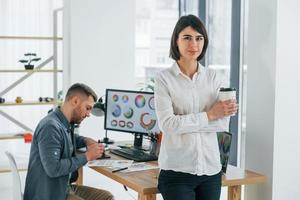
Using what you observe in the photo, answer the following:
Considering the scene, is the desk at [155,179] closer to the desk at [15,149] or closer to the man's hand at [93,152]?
the man's hand at [93,152]

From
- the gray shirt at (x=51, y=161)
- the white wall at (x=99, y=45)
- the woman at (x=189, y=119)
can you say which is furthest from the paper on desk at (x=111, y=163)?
the white wall at (x=99, y=45)

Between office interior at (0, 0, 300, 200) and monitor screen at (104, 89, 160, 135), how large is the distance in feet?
2.18

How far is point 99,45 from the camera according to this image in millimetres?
4906

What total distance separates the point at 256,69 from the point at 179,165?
1.01 m

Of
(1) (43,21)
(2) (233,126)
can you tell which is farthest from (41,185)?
(1) (43,21)

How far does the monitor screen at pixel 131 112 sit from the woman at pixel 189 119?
99cm

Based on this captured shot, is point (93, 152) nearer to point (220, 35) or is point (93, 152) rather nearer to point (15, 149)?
point (220, 35)

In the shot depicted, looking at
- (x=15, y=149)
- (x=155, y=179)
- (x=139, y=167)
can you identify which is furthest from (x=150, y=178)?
(x=15, y=149)

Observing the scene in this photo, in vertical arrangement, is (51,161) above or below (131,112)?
below

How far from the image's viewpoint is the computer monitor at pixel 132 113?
11.6 ft

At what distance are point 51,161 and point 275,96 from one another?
51.7 inches

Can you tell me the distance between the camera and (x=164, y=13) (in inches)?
278

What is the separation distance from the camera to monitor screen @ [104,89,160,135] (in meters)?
3.53

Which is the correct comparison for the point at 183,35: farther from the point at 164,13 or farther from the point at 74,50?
the point at 164,13
